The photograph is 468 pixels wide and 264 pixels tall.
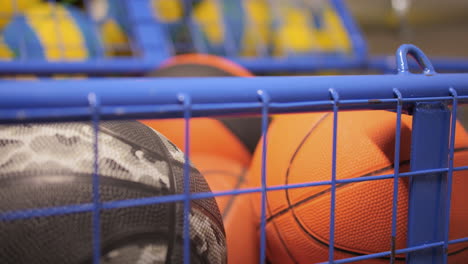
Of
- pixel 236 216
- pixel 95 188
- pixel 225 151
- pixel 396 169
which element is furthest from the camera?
pixel 225 151

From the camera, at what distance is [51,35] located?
5.56 feet

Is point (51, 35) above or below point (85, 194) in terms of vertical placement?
above

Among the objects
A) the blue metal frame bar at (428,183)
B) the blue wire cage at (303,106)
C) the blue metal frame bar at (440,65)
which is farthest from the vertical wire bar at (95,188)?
the blue metal frame bar at (440,65)

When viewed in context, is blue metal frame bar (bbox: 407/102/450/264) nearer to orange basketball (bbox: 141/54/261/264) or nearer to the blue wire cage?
the blue wire cage

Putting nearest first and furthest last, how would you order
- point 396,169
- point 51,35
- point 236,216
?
1. point 396,169
2. point 236,216
3. point 51,35

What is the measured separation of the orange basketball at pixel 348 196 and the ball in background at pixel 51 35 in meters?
1.20

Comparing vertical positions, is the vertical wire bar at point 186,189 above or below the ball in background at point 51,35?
below

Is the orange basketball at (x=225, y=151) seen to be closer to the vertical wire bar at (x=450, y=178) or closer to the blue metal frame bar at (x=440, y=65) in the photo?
the vertical wire bar at (x=450, y=178)

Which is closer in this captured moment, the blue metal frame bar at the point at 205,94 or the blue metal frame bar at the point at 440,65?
the blue metal frame bar at the point at 205,94

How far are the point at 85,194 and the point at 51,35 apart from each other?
4.61 feet

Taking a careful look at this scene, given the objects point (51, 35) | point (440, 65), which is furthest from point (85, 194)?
point (440, 65)

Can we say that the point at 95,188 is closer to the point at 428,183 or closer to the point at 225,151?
the point at 428,183

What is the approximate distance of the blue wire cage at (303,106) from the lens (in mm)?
417

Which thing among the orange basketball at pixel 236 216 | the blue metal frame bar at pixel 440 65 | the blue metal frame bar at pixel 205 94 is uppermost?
the blue metal frame bar at pixel 440 65
